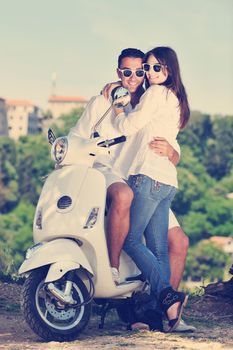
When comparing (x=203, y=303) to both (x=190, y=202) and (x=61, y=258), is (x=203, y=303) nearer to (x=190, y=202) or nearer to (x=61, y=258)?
(x=61, y=258)

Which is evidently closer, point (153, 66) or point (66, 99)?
point (153, 66)

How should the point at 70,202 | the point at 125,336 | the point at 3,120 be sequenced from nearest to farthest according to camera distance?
the point at 70,202 < the point at 125,336 < the point at 3,120

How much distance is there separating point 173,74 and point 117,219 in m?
1.00

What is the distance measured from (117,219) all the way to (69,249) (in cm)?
36

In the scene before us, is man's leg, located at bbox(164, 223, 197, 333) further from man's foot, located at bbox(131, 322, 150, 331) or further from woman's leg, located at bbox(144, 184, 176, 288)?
man's foot, located at bbox(131, 322, 150, 331)

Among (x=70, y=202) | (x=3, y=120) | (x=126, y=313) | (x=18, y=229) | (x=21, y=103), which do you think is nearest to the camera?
(x=70, y=202)

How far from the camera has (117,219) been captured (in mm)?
5992

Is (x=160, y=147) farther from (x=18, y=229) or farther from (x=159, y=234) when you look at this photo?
(x=18, y=229)

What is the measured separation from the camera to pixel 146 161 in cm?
616

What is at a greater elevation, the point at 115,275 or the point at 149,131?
the point at 149,131

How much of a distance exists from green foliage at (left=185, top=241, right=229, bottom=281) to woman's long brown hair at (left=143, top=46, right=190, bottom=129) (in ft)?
165

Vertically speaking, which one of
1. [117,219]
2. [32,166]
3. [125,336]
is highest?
[32,166]

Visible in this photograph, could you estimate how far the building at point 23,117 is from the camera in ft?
386

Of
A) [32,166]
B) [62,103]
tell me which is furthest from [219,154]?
[62,103]
